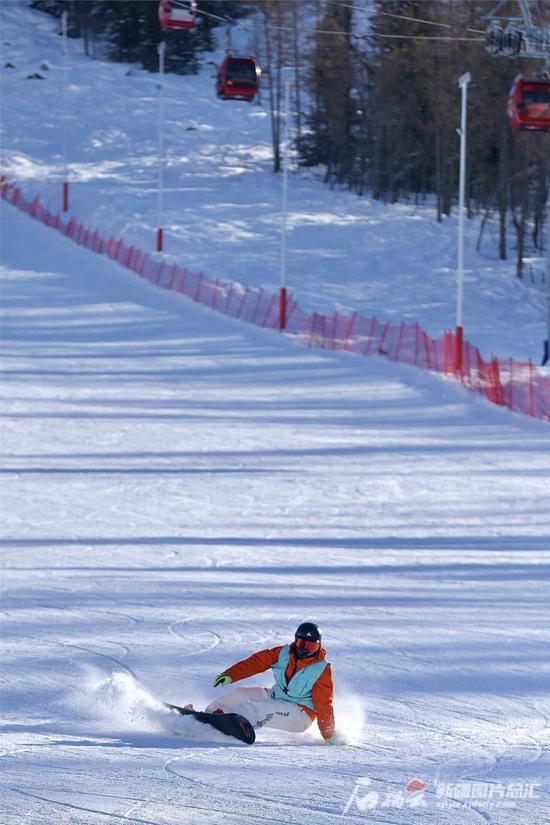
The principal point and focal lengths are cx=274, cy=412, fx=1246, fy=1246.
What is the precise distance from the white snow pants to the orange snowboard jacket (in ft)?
0.21

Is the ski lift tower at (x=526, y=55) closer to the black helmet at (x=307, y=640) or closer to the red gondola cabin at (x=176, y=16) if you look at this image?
the red gondola cabin at (x=176, y=16)

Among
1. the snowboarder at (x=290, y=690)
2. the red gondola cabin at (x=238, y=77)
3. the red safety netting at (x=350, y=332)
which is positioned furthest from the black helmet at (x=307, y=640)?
the red gondola cabin at (x=238, y=77)

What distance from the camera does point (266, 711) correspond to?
7.06 metres

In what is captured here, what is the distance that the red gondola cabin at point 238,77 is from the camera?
85.7 ft

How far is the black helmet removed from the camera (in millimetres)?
6988

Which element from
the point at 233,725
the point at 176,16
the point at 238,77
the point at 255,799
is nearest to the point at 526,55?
the point at 176,16

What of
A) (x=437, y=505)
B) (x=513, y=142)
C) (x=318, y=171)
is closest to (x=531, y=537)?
(x=437, y=505)

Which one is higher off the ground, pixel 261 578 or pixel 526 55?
pixel 526 55

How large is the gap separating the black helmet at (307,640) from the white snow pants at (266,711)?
325 mm

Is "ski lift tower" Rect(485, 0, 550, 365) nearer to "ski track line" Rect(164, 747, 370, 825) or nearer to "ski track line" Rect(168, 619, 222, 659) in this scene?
"ski track line" Rect(168, 619, 222, 659)

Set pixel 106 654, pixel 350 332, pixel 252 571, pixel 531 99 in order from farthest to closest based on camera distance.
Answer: pixel 350 332, pixel 531 99, pixel 252 571, pixel 106 654

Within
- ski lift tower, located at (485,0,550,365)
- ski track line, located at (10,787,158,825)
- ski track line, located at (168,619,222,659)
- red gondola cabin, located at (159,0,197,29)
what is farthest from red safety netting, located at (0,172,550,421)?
ski track line, located at (10,787,158,825)

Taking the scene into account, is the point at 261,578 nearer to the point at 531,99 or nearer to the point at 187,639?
the point at 187,639

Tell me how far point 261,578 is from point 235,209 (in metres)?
34.7
